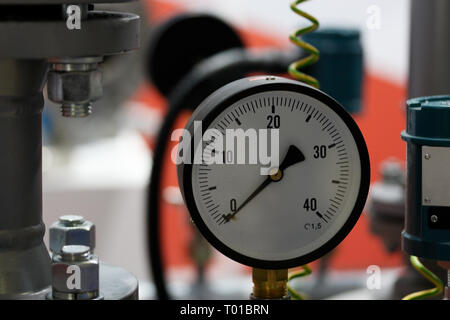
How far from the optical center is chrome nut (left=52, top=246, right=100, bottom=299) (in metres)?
0.73

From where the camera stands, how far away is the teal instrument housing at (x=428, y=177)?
0.75 meters

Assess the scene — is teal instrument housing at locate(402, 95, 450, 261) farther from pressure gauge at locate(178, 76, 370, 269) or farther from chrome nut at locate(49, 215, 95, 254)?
chrome nut at locate(49, 215, 95, 254)

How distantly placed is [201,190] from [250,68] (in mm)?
862

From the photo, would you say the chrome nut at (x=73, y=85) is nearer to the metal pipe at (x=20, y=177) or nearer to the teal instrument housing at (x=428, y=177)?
the metal pipe at (x=20, y=177)

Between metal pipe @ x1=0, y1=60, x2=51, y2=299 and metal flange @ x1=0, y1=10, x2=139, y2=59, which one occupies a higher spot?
metal flange @ x1=0, y1=10, x2=139, y2=59

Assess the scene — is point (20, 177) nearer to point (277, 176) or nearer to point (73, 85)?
point (73, 85)

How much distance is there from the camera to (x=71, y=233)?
2.60ft

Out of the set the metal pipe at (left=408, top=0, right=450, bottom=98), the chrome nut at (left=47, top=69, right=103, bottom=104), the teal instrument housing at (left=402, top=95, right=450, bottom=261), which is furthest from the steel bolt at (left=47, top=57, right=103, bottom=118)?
the metal pipe at (left=408, top=0, right=450, bottom=98)

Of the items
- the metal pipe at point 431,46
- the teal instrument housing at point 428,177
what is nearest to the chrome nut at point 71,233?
the teal instrument housing at point 428,177

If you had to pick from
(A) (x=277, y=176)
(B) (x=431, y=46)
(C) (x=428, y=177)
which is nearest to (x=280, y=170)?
(A) (x=277, y=176)

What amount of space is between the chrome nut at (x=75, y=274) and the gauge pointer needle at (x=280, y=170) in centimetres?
11

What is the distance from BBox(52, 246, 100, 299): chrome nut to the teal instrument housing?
25 centimetres

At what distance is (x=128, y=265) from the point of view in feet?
7.26

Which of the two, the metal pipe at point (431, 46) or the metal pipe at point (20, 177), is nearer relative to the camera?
the metal pipe at point (20, 177)
